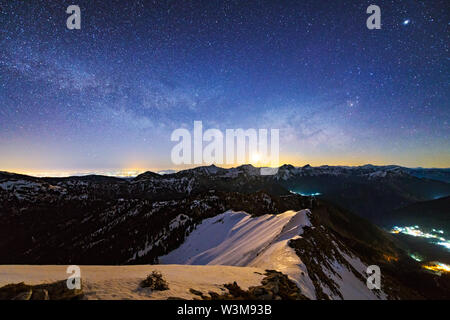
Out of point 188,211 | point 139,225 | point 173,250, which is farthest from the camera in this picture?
point 139,225

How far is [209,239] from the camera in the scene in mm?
66250

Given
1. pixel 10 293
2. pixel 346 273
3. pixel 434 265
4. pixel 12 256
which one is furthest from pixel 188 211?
pixel 12 256

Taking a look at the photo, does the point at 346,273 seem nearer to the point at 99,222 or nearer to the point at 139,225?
the point at 139,225

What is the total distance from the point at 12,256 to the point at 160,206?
159m

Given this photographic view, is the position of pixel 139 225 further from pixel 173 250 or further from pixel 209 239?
pixel 209 239

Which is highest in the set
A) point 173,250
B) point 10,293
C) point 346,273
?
point 10,293
